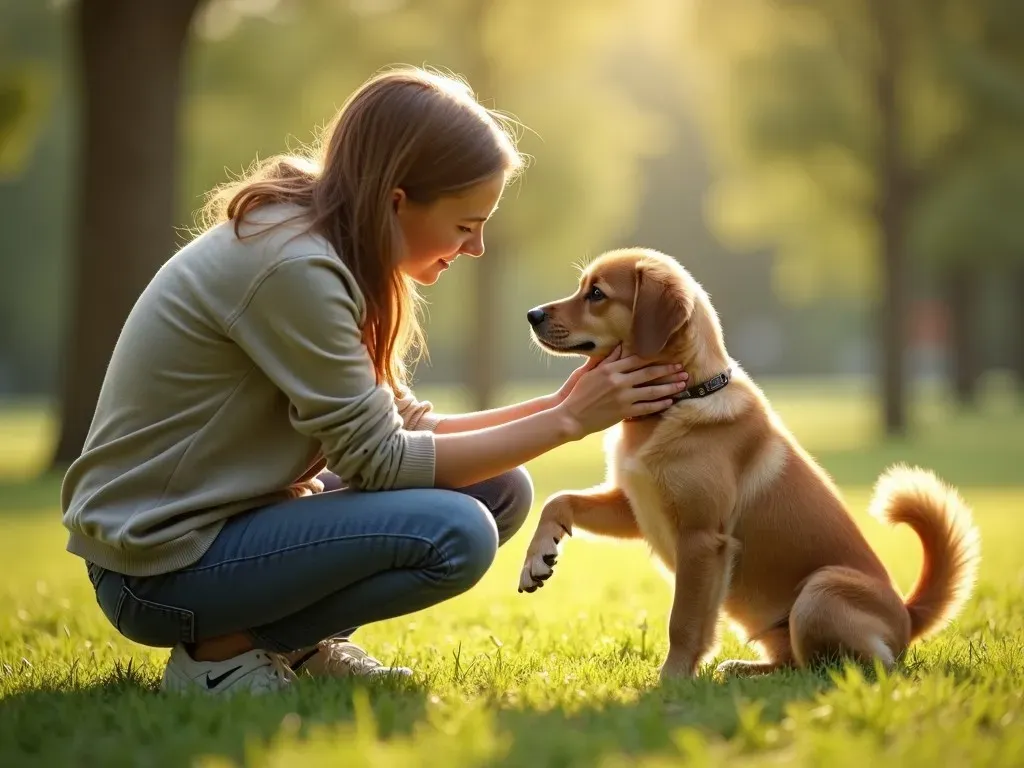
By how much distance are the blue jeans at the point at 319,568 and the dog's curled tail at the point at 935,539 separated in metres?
1.35

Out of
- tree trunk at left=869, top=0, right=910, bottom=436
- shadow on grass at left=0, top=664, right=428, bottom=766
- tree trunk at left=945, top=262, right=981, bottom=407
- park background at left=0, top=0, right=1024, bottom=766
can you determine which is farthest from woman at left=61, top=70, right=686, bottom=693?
tree trunk at left=945, top=262, right=981, bottom=407

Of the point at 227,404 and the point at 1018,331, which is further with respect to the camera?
the point at 1018,331

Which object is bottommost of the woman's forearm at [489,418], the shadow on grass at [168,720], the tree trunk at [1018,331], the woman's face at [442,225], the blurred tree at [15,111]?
the tree trunk at [1018,331]

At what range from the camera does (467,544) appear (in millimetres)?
2898

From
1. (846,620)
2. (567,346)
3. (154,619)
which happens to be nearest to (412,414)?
(567,346)

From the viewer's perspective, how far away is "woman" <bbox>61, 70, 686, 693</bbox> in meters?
2.83

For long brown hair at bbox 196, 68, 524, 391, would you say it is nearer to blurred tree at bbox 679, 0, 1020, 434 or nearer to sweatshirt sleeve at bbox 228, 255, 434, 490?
sweatshirt sleeve at bbox 228, 255, 434, 490

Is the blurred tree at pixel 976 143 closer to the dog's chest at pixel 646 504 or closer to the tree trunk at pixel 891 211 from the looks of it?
the tree trunk at pixel 891 211

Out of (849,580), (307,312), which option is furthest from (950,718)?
(307,312)

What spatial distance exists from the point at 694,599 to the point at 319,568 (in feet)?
3.67

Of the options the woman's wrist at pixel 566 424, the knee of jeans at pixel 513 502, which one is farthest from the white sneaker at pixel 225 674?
the woman's wrist at pixel 566 424

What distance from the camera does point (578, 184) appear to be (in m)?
20.9

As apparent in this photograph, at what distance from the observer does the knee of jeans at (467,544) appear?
289cm

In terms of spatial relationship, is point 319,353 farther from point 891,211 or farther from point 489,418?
point 891,211
